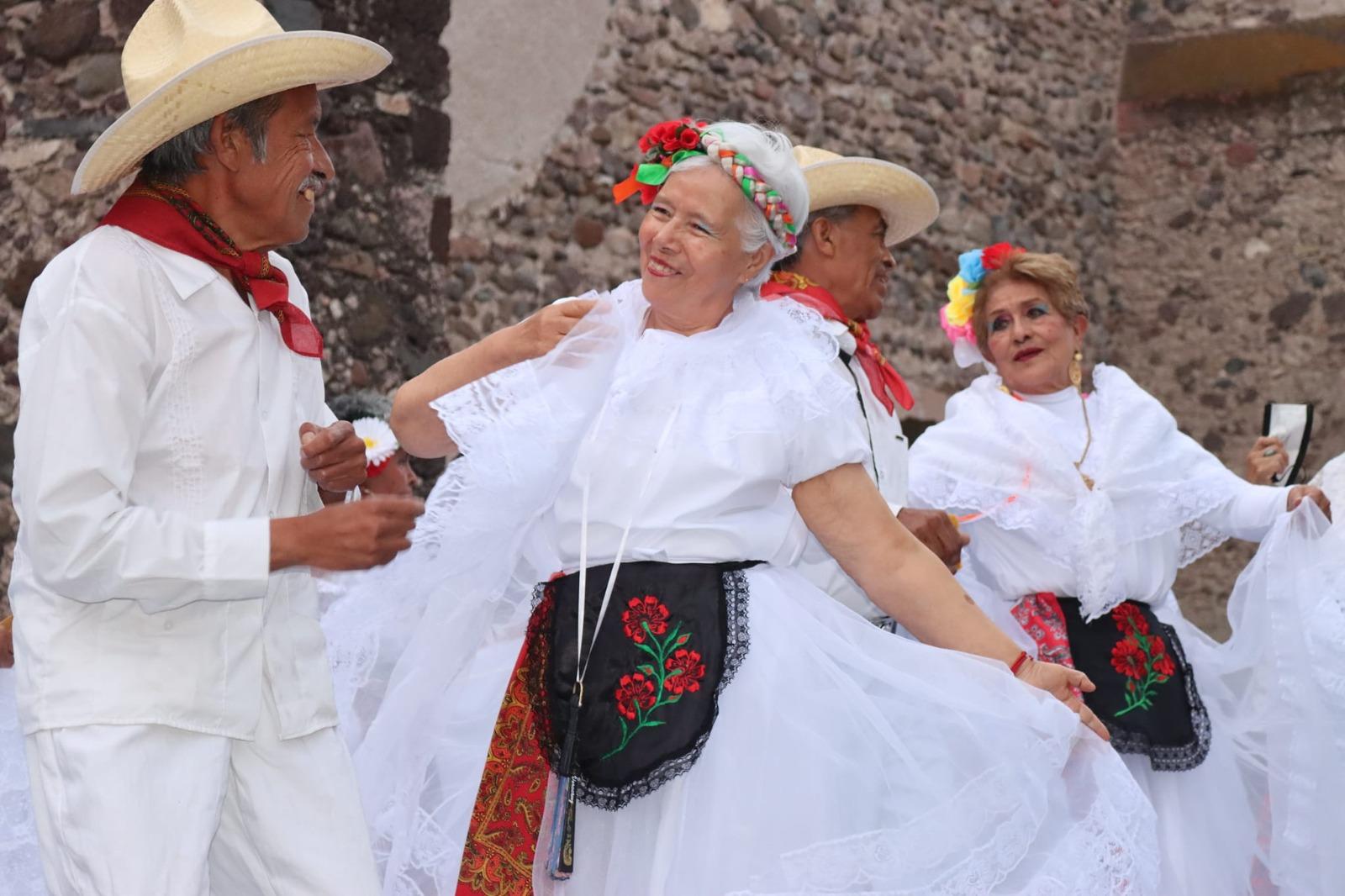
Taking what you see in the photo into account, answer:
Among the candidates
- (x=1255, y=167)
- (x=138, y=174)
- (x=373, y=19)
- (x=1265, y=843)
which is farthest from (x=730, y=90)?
(x=138, y=174)

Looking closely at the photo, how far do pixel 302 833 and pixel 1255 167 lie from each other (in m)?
8.28

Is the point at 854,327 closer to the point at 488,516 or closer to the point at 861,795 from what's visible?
the point at 488,516

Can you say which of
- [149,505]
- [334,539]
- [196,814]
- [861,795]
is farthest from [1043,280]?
[196,814]

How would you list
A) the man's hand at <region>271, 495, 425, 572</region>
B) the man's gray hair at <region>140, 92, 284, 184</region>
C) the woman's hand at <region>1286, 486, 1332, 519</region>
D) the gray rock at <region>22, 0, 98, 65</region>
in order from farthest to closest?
1. the gray rock at <region>22, 0, 98, 65</region>
2. the woman's hand at <region>1286, 486, 1332, 519</region>
3. the man's gray hair at <region>140, 92, 284, 184</region>
4. the man's hand at <region>271, 495, 425, 572</region>

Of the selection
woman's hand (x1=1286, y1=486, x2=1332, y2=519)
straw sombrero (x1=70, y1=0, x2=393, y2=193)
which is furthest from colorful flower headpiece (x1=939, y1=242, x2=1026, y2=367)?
straw sombrero (x1=70, y1=0, x2=393, y2=193)

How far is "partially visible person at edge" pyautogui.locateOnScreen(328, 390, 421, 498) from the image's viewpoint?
421 cm

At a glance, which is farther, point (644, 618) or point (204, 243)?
point (644, 618)

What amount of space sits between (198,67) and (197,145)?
153 mm

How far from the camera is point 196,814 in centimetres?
216

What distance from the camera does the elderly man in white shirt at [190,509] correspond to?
2100mm

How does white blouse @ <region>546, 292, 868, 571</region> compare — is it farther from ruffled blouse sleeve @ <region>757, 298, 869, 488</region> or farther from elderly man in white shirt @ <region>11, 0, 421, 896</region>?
elderly man in white shirt @ <region>11, 0, 421, 896</region>

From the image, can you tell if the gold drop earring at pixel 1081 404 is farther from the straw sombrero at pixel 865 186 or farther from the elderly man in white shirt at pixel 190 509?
the elderly man in white shirt at pixel 190 509

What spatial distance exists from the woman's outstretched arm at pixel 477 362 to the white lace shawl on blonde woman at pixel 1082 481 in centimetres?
164

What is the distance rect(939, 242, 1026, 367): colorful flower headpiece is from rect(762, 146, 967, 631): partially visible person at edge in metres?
0.39
